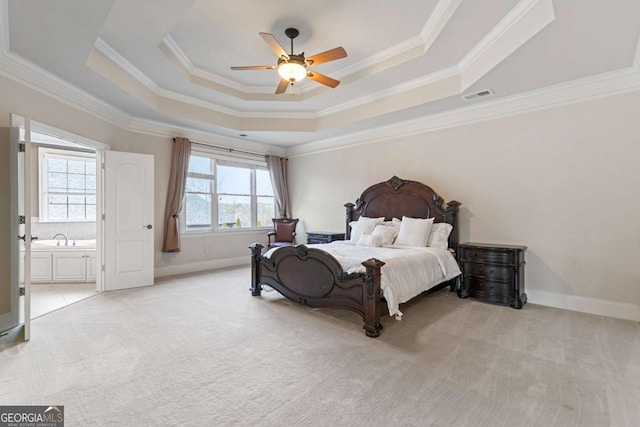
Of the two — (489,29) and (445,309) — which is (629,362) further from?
(489,29)

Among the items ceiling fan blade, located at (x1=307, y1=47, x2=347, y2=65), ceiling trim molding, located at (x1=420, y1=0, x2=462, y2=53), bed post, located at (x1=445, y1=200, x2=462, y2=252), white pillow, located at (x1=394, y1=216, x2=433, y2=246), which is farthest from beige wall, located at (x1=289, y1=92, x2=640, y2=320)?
ceiling fan blade, located at (x1=307, y1=47, x2=347, y2=65)

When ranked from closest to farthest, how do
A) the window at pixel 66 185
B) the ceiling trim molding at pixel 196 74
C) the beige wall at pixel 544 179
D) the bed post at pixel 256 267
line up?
the beige wall at pixel 544 179
the ceiling trim molding at pixel 196 74
the bed post at pixel 256 267
the window at pixel 66 185

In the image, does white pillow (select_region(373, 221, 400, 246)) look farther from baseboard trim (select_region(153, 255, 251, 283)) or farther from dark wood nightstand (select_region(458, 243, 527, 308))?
baseboard trim (select_region(153, 255, 251, 283))

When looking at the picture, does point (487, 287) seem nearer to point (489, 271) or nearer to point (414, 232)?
point (489, 271)

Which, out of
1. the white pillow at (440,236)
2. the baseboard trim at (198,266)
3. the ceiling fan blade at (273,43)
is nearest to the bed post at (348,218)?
the white pillow at (440,236)

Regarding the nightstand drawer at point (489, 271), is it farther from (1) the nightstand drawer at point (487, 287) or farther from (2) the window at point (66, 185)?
(2) the window at point (66, 185)

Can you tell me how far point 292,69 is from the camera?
10.9 feet

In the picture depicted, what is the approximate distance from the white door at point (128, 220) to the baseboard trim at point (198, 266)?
0.58 metres

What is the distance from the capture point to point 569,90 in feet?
12.6

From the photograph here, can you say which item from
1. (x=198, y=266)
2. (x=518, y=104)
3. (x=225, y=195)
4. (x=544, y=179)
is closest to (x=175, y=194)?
(x=225, y=195)

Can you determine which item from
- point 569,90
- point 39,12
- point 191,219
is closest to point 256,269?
point 191,219

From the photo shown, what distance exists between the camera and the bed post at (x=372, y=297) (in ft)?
9.91

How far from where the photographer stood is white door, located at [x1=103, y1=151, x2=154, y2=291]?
4.73 m

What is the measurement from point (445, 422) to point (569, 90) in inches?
168
